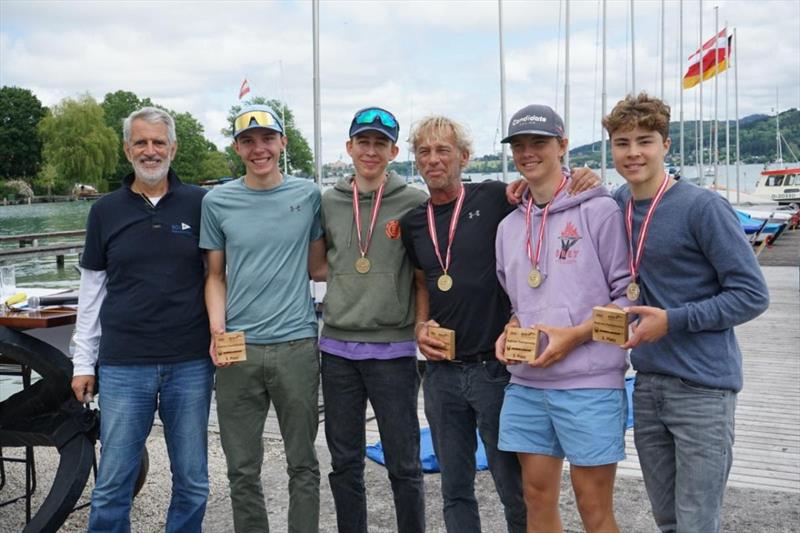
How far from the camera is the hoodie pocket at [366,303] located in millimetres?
3562

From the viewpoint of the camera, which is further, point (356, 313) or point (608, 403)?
point (356, 313)

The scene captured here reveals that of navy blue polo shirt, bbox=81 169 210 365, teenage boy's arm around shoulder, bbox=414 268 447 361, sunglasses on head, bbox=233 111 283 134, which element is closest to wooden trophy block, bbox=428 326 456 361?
teenage boy's arm around shoulder, bbox=414 268 447 361

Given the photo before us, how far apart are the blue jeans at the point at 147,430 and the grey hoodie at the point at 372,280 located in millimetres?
689

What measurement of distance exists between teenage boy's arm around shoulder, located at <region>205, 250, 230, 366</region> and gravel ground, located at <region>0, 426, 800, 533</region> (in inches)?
53.4

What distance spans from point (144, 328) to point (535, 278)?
1.75 metres

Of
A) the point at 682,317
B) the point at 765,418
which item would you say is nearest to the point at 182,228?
the point at 682,317

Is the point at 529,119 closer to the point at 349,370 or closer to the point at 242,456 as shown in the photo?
the point at 349,370

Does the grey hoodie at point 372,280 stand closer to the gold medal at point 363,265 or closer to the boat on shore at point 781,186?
the gold medal at point 363,265

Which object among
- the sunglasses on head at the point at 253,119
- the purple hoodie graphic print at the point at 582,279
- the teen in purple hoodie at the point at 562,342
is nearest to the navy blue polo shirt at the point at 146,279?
the sunglasses on head at the point at 253,119

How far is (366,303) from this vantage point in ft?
11.7

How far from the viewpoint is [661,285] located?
2828mm

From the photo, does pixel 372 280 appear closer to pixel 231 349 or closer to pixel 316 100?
pixel 231 349

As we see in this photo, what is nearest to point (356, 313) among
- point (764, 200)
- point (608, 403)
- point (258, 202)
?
point (258, 202)

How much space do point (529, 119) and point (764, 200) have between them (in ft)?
173
